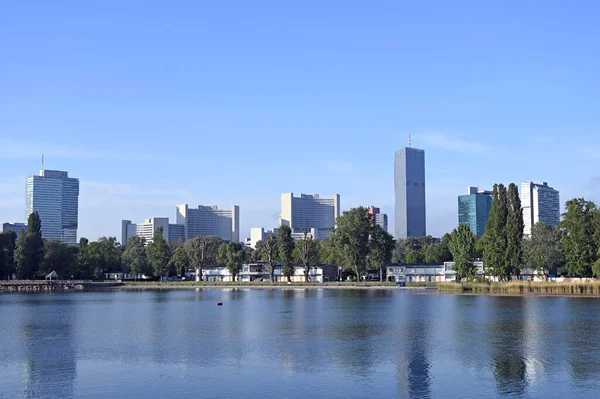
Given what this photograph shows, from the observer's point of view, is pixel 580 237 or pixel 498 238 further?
pixel 498 238

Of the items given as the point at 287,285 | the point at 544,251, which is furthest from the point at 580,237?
the point at 287,285

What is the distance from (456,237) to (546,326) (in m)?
78.7

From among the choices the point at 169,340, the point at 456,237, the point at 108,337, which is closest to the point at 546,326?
the point at 169,340

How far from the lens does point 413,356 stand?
140 feet

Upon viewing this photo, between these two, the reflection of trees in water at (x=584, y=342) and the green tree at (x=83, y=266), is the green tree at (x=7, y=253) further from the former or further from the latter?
the reflection of trees in water at (x=584, y=342)

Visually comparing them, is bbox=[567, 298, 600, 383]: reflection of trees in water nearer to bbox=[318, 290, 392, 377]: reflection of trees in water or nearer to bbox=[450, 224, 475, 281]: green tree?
bbox=[318, 290, 392, 377]: reflection of trees in water

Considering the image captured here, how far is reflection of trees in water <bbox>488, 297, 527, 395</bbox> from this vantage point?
3378cm

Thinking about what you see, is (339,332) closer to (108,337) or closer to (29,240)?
(108,337)

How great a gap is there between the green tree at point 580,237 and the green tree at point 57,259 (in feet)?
381

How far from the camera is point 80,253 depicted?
190m

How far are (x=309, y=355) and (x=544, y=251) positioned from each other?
4409 inches

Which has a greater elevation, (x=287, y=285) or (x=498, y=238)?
(x=498, y=238)

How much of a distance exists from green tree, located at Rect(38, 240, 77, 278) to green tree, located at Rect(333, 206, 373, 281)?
6713 centimetres

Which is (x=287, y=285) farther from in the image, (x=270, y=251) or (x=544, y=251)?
A: (x=544, y=251)
